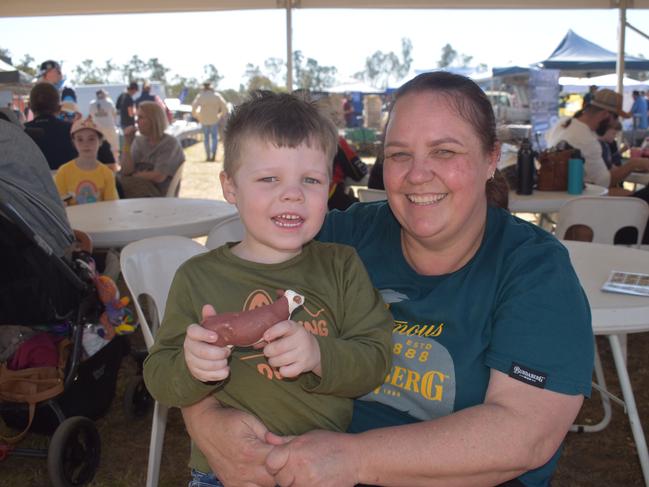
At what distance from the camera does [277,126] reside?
1.51 m

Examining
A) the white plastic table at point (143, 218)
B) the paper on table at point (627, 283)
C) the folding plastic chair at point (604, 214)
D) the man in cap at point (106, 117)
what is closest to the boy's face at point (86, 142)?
the white plastic table at point (143, 218)

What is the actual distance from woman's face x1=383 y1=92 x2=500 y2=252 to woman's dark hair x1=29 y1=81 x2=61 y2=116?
6.47 m

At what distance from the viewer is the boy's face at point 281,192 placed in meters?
1.49

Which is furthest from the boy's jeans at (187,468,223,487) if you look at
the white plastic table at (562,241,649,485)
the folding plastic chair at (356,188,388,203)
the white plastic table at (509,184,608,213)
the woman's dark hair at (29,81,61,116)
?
the woman's dark hair at (29,81,61,116)

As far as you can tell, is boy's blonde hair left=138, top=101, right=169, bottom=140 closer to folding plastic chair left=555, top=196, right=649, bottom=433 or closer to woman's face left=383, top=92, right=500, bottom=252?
folding plastic chair left=555, top=196, right=649, bottom=433

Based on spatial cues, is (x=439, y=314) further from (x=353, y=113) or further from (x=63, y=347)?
(x=353, y=113)

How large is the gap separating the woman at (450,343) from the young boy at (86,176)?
402 cm

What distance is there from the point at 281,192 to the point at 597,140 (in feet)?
18.8

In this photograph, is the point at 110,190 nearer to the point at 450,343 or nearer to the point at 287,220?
the point at 287,220

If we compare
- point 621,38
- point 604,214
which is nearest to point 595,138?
point 604,214

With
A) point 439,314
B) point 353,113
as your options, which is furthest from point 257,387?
point 353,113

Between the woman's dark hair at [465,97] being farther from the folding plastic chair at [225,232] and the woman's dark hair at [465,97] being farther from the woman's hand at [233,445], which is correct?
the folding plastic chair at [225,232]

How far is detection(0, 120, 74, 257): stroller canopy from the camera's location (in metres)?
2.89

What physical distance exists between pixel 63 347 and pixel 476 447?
240 cm
